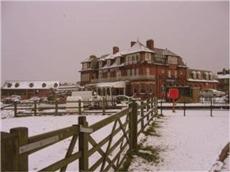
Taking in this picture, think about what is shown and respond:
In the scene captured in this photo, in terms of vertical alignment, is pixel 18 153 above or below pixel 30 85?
below

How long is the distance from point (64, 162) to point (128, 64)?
46.6 meters

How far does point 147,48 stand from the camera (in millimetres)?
48031

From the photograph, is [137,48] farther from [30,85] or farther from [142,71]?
[30,85]

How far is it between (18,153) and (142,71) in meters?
45.2

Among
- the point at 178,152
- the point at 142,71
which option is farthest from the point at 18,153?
the point at 142,71

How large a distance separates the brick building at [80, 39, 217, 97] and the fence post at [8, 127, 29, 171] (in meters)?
41.3

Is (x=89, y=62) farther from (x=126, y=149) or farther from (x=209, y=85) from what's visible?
(x=126, y=149)

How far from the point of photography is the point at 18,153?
2.22 m

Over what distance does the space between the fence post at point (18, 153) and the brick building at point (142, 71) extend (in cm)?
4132

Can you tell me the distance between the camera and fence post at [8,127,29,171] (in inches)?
86.3

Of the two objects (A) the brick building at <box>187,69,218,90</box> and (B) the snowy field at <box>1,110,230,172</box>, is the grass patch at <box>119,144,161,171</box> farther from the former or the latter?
(A) the brick building at <box>187,69,218,90</box>

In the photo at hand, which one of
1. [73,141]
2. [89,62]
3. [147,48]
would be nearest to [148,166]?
[73,141]

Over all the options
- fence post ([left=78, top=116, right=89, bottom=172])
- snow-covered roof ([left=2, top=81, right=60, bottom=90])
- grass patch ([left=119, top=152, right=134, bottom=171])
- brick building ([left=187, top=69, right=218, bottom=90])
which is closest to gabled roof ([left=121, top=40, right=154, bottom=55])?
brick building ([left=187, top=69, right=218, bottom=90])

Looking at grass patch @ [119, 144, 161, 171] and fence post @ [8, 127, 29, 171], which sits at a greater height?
fence post @ [8, 127, 29, 171]
